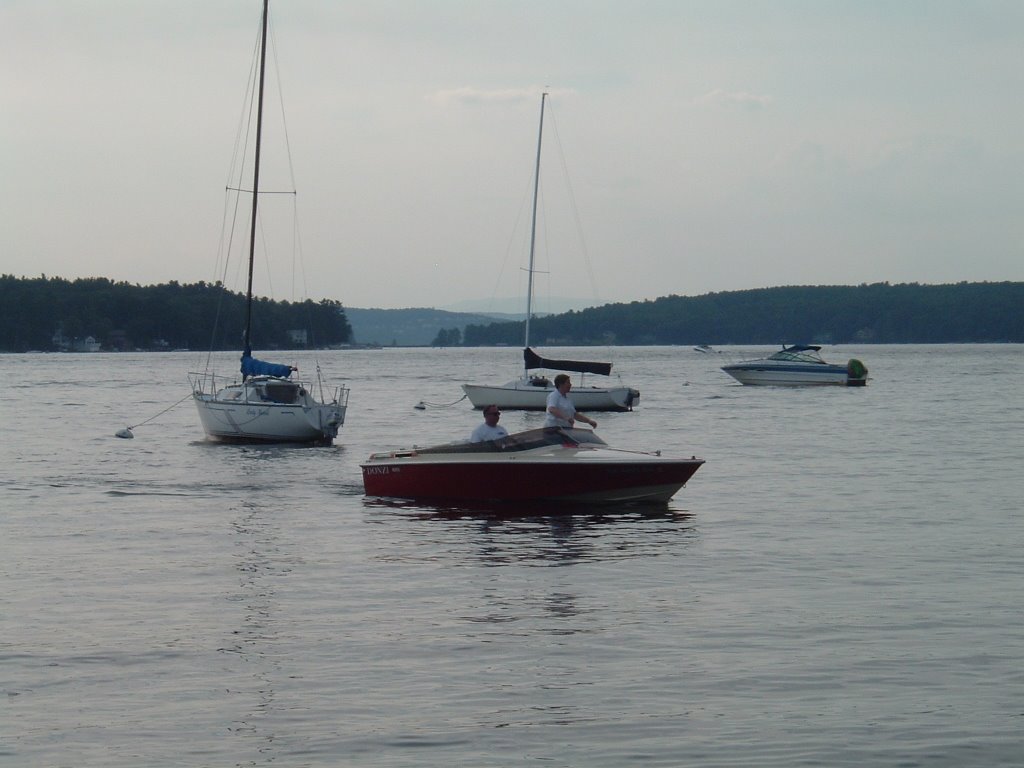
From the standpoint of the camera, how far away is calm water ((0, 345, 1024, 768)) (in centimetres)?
883

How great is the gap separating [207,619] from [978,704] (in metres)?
6.76

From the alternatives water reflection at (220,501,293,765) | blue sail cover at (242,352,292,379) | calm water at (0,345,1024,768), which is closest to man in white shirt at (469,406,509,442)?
calm water at (0,345,1024,768)

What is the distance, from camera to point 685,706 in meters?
9.52

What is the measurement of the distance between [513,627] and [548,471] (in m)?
8.96

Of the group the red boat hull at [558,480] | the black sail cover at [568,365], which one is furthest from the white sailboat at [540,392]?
the red boat hull at [558,480]

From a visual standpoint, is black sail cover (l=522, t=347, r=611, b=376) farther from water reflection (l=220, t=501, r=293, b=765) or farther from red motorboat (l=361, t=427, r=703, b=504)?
water reflection (l=220, t=501, r=293, b=765)

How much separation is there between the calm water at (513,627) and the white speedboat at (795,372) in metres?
52.0

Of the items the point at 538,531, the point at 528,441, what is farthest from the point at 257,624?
the point at 528,441

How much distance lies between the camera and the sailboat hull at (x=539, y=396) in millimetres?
53656

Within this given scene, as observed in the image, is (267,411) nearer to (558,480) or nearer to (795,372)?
(558,480)

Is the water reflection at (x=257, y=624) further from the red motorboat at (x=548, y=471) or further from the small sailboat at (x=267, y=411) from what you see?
the small sailboat at (x=267, y=411)

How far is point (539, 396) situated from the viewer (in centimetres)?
Result: 5338

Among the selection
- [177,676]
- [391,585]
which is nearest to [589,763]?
[177,676]

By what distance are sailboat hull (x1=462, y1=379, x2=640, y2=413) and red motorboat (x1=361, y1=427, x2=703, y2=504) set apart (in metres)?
31.1
